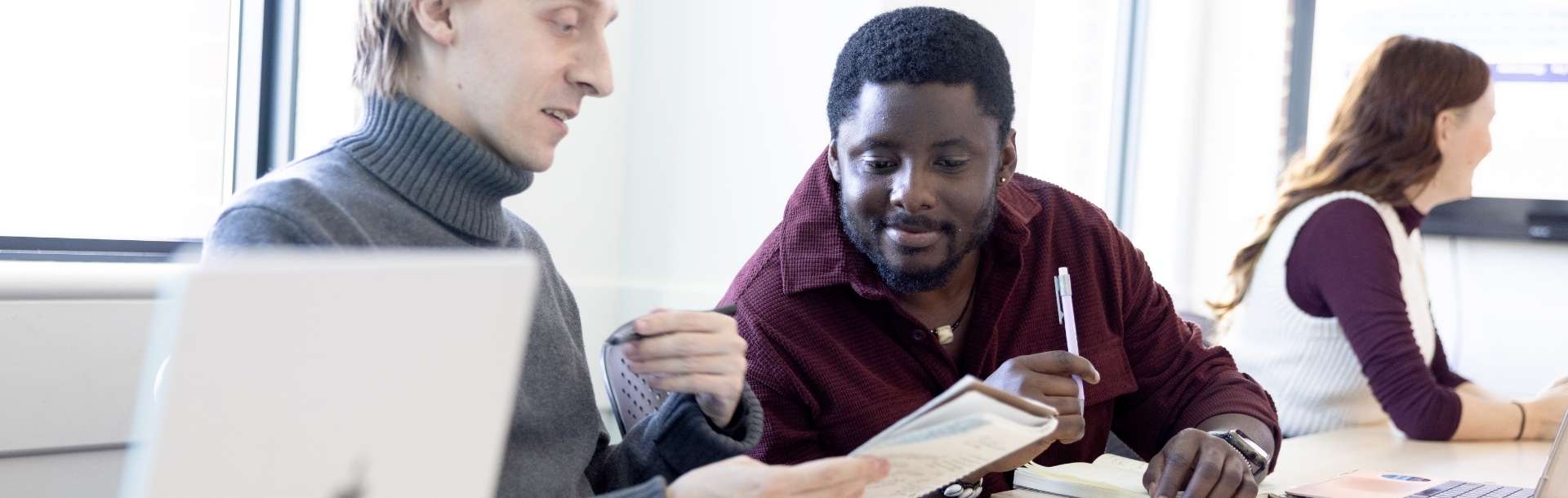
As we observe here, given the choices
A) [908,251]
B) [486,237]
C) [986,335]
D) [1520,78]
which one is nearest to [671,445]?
[486,237]

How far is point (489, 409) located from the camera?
59 centimetres

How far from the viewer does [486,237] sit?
1.10 metres

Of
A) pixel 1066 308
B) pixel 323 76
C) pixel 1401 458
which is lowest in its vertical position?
pixel 1401 458

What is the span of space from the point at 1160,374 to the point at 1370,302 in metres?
0.64

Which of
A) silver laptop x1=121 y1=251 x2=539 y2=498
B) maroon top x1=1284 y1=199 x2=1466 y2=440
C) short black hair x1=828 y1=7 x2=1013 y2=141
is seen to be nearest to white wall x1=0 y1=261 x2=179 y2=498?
short black hair x1=828 y1=7 x2=1013 y2=141

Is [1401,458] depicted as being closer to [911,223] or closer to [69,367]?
[911,223]

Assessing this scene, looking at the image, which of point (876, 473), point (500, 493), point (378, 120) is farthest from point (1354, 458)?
point (378, 120)

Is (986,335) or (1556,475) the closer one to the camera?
(1556,475)

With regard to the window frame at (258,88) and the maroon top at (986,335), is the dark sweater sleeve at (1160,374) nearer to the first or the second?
the maroon top at (986,335)

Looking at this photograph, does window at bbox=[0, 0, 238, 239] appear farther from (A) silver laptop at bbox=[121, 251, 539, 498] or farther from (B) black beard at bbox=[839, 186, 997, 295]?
(A) silver laptop at bbox=[121, 251, 539, 498]

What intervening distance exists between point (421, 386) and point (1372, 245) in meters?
2.00

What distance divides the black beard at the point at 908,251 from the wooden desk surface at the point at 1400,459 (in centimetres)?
43

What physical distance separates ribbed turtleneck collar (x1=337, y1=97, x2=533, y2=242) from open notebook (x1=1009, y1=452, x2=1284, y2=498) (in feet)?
2.12

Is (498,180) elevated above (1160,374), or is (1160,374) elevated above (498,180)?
(498,180)
